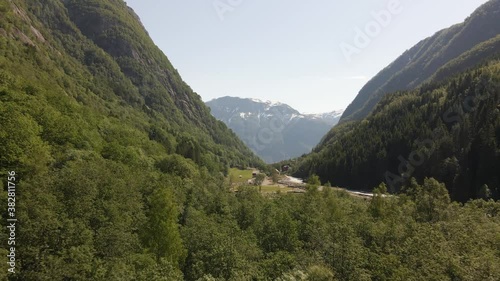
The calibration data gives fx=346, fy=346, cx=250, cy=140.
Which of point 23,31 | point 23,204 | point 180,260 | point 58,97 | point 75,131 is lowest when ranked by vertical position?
point 180,260

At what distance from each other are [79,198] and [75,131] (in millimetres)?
36212

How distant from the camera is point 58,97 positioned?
95.7 m

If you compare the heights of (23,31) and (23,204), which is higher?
(23,31)

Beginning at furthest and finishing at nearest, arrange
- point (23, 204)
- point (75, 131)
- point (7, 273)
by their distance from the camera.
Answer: point (75, 131) → point (23, 204) → point (7, 273)

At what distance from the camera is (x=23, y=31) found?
150 meters

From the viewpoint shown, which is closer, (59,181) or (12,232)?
(12,232)

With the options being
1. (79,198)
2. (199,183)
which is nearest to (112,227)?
(79,198)

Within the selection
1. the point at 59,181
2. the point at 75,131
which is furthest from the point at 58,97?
the point at 59,181

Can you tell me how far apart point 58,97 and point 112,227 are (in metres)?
61.9

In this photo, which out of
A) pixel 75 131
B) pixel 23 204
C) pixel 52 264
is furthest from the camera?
pixel 75 131

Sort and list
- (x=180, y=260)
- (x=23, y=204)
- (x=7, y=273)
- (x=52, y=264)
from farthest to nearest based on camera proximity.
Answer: (x=180, y=260) < (x=23, y=204) < (x=52, y=264) < (x=7, y=273)

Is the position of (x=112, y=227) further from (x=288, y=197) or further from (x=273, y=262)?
(x=288, y=197)

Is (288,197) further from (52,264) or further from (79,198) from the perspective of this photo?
(52,264)

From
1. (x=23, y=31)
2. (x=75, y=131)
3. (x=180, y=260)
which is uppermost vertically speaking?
(x=23, y=31)
